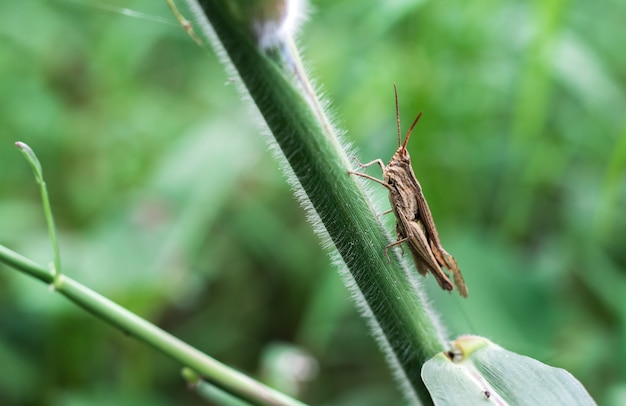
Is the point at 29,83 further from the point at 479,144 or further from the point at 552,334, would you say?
the point at 552,334

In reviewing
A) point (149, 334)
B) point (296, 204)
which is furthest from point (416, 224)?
point (296, 204)

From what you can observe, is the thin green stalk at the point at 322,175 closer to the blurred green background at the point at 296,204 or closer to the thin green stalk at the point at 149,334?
the thin green stalk at the point at 149,334

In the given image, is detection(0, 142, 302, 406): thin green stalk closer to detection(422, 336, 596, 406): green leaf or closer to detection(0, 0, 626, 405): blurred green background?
detection(422, 336, 596, 406): green leaf

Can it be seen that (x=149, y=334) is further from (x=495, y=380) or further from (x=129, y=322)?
(x=495, y=380)

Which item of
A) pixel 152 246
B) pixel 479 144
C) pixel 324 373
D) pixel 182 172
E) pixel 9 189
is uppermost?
pixel 479 144

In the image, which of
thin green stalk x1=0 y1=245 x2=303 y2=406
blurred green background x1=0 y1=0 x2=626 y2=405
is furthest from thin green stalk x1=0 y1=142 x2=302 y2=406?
blurred green background x1=0 y1=0 x2=626 y2=405

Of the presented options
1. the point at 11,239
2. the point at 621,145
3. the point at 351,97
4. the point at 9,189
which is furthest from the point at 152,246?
the point at 621,145
